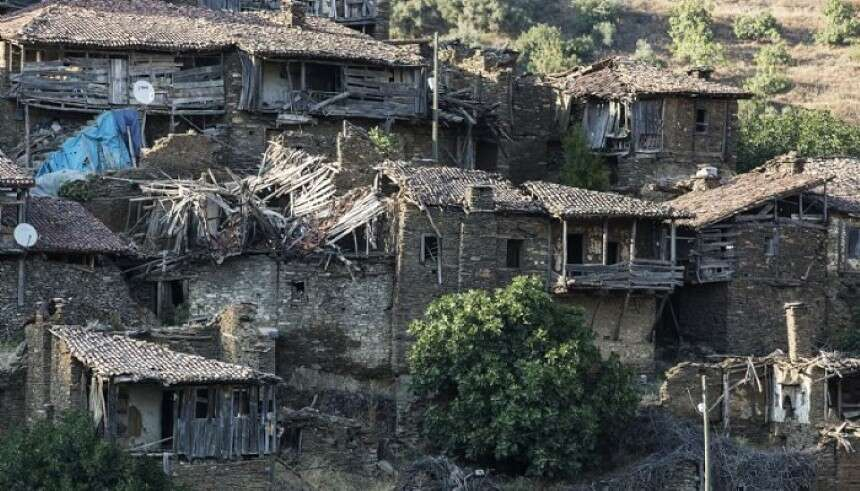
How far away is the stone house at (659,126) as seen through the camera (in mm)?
59719

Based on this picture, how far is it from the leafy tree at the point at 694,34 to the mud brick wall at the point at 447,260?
32.8 meters

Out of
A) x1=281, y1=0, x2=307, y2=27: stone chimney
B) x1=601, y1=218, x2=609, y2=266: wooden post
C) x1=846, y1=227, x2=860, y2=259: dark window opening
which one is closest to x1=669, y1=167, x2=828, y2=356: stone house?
x1=846, y1=227, x2=860, y2=259: dark window opening

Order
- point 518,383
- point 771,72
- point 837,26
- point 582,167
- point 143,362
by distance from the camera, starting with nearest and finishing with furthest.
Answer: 1. point 143,362
2. point 518,383
3. point 582,167
4. point 771,72
5. point 837,26

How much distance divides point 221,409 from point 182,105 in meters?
15.8

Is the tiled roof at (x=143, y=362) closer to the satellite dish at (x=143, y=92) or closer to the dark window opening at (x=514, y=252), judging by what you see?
the dark window opening at (x=514, y=252)

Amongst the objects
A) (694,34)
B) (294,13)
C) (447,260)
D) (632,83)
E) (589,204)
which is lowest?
(447,260)

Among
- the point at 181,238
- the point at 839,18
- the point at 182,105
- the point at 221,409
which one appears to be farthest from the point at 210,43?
the point at 839,18

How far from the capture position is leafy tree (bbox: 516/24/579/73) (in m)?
76.1

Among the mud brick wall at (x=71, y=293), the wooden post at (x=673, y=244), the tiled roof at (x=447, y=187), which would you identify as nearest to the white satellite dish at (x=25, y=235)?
the mud brick wall at (x=71, y=293)

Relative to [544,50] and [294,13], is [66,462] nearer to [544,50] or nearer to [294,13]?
[294,13]

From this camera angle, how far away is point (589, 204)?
5206 centimetres

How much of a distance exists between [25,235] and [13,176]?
134 centimetres

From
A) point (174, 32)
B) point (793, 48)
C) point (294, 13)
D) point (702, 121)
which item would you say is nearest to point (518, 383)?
point (702, 121)

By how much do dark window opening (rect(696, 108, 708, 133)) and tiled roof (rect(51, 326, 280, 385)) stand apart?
66.8ft
